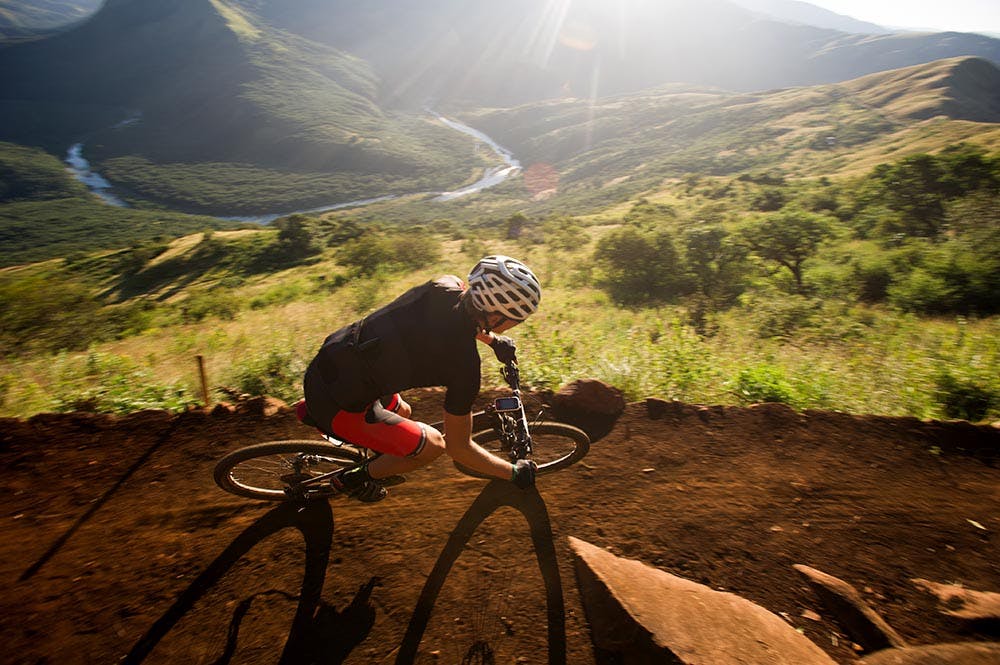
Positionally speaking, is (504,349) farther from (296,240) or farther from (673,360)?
(296,240)

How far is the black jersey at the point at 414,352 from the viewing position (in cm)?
342

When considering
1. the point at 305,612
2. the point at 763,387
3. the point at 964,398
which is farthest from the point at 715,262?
the point at 305,612

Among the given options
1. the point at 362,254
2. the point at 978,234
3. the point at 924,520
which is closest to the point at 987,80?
the point at 978,234

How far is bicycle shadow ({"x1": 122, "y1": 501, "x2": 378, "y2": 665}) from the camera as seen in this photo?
3.47 m

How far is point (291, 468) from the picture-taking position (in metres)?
4.96

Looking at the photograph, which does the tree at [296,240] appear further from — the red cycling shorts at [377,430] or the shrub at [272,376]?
the red cycling shorts at [377,430]

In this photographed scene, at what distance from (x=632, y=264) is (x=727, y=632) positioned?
21.6 metres

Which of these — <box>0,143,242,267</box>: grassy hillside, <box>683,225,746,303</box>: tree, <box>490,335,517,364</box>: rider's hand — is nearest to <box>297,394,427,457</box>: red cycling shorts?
<box>490,335,517,364</box>: rider's hand

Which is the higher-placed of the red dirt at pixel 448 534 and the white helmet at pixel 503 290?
the white helmet at pixel 503 290

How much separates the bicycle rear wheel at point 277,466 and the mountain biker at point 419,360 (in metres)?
0.67

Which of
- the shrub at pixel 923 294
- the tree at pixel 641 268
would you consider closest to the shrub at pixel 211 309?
the tree at pixel 641 268

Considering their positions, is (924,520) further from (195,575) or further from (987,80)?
(987,80)

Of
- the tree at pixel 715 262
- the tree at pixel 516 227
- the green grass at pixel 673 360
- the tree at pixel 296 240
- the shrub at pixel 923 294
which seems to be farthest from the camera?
the tree at pixel 516 227

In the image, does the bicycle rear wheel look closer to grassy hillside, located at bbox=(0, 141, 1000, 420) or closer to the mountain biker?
the mountain biker
